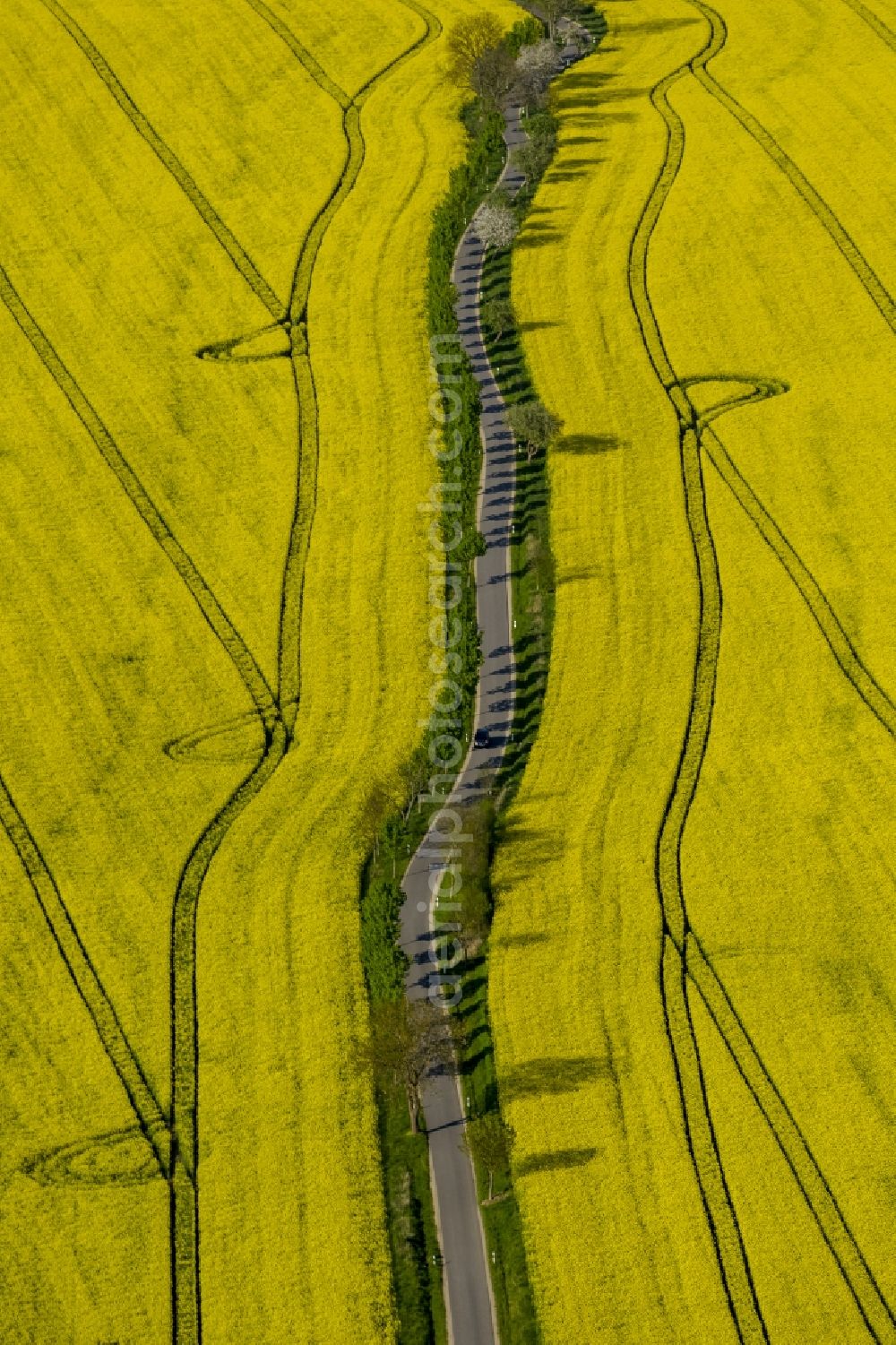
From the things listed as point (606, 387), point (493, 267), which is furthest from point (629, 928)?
point (493, 267)

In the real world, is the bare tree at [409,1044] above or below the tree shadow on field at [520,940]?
above

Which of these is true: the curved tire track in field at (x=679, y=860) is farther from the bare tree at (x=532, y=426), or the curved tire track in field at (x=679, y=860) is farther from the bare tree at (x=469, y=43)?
the bare tree at (x=469, y=43)

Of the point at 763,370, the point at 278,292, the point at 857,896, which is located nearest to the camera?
the point at 857,896

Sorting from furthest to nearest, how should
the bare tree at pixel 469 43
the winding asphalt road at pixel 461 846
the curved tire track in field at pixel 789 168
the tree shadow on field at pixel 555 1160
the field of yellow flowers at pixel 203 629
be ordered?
the bare tree at pixel 469 43, the curved tire track in field at pixel 789 168, the tree shadow on field at pixel 555 1160, the field of yellow flowers at pixel 203 629, the winding asphalt road at pixel 461 846

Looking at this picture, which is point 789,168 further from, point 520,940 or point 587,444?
point 520,940

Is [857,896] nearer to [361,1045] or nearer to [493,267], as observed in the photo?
[361,1045]

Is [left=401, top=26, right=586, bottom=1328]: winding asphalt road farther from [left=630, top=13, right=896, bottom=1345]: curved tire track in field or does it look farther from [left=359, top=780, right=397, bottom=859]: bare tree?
[left=630, top=13, right=896, bottom=1345]: curved tire track in field

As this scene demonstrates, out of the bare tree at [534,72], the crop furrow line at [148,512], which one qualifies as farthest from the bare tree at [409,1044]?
the bare tree at [534,72]
